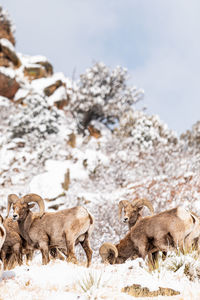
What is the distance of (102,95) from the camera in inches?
1081

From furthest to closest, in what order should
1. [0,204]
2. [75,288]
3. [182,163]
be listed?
[182,163]
[0,204]
[75,288]

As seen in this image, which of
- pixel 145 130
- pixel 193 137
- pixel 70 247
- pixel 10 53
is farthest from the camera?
pixel 10 53

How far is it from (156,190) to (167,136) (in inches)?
495

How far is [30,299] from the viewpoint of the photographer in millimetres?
3729

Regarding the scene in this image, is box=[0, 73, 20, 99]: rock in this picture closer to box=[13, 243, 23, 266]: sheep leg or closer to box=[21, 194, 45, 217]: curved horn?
box=[21, 194, 45, 217]: curved horn

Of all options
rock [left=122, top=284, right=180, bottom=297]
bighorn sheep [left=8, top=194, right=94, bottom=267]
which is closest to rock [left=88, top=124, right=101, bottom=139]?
bighorn sheep [left=8, top=194, right=94, bottom=267]

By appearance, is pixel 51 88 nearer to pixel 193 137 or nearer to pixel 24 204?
pixel 193 137

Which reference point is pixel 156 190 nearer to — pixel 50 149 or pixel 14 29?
pixel 50 149

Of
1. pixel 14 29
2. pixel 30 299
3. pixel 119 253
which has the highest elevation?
pixel 14 29

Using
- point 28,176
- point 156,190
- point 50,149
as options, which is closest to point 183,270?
point 156,190

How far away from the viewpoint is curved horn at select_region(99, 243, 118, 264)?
20.3 ft

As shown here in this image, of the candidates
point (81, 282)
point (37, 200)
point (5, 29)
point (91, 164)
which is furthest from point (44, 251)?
point (5, 29)

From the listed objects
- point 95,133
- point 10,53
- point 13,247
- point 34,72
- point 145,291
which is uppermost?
point 10,53

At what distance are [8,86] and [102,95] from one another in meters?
→ 9.05
